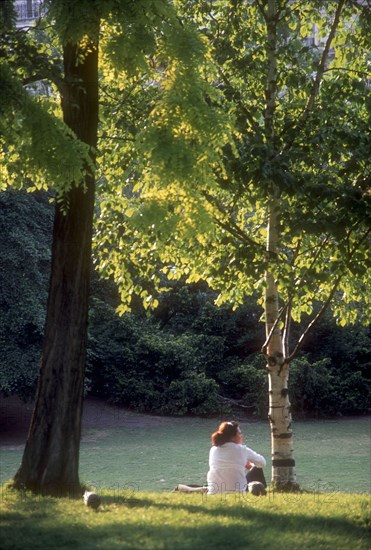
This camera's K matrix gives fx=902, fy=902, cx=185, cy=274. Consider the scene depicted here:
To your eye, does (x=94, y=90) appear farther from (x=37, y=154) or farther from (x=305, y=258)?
(x=305, y=258)

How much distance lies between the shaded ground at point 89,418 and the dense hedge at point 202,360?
49 centimetres

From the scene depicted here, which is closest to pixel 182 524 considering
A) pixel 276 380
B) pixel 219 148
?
pixel 219 148

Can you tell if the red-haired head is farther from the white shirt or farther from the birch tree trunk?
the birch tree trunk

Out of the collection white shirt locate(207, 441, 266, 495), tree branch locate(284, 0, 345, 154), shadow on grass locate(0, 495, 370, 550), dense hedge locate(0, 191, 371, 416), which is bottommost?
shadow on grass locate(0, 495, 370, 550)

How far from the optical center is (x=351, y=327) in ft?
110

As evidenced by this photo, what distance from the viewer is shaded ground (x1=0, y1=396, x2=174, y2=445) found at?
95.5 ft

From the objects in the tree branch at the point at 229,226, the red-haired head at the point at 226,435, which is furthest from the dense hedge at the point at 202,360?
the red-haired head at the point at 226,435

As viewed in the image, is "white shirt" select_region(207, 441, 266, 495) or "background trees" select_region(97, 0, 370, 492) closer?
"background trees" select_region(97, 0, 370, 492)

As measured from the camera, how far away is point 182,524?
25.1 feet

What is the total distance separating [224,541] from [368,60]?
29.2 feet

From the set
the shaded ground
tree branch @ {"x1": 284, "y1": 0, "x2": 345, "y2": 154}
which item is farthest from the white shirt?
the shaded ground

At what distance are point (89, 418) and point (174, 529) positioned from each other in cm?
2368

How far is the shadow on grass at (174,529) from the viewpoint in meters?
6.97

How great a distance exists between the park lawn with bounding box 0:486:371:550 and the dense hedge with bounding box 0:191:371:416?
1913 centimetres
